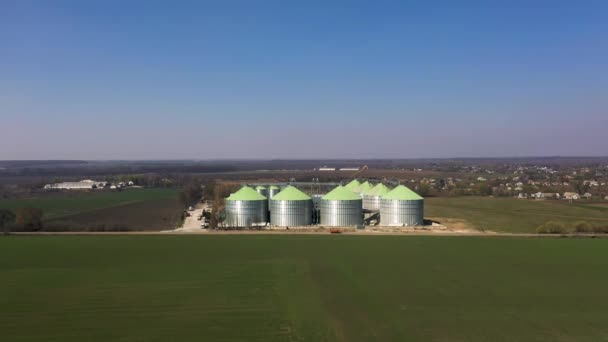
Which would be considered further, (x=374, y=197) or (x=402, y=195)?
(x=374, y=197)

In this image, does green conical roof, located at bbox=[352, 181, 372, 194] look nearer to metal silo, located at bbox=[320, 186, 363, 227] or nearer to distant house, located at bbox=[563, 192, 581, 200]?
metal silo, located at bbox=[320, 186, 363, 227]

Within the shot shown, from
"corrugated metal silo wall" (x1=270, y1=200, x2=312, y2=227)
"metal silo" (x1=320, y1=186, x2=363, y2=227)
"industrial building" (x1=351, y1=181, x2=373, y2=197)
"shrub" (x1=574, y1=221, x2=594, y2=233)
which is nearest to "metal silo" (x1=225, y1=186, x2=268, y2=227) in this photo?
"corrugated metal silo wall" (x1=270, y1=200, x2=312, y2=227)

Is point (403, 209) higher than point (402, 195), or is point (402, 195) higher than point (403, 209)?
point (402, 195)

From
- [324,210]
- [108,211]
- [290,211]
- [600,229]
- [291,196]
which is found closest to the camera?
[600,229]

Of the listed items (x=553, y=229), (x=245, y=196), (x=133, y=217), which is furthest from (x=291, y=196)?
(x=553, y=229)

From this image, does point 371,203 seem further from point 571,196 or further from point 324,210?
point 571,196

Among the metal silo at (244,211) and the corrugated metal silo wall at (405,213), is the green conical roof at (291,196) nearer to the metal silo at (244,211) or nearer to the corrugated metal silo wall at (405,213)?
the metal silo at (244,211)

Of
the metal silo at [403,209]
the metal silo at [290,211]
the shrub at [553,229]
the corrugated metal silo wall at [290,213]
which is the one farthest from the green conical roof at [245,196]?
the shrub at [553,229]

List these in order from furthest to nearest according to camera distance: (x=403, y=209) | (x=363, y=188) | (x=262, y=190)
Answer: (x=363, y=188) < (x=262, y=190) < (x=403, y=209)
